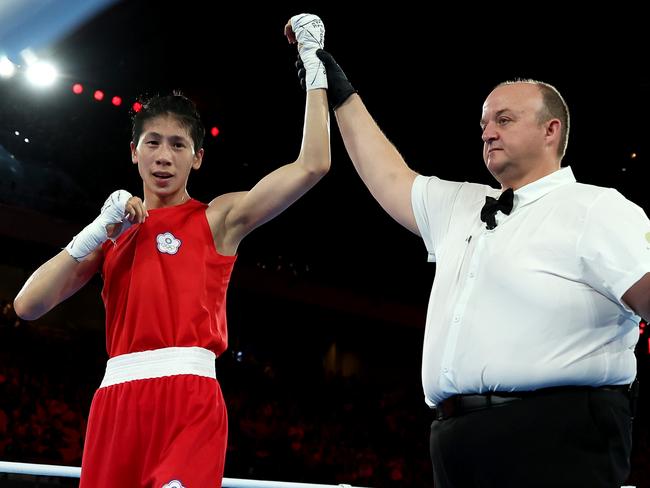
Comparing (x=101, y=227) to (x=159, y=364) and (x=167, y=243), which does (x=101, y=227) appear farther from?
(x=159, y=364)

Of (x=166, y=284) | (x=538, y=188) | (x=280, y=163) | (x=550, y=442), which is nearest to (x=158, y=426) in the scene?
(x=166, y=284)

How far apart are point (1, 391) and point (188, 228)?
6.33m

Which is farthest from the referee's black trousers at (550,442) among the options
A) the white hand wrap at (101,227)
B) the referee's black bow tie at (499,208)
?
the white hand wrap at (101,227)

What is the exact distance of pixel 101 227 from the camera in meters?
2.17

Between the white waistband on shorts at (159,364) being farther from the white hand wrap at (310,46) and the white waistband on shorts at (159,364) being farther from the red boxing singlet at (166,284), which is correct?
the white hand wrap at (310,46)

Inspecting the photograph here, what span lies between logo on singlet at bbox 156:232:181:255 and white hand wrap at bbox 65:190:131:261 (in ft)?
0.35

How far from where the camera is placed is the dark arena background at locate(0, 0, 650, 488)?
7.87 metres

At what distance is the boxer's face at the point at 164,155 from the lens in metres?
2.38

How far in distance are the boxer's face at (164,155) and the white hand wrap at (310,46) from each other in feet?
1.50

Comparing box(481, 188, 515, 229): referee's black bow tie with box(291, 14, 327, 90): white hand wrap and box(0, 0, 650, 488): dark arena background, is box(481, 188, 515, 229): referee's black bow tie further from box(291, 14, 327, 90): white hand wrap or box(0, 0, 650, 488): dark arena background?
box(0, 0, 650, 488): dark arena background

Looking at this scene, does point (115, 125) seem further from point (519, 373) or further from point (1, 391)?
point (519, 373)

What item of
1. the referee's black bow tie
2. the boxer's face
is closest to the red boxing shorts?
the boxer's face

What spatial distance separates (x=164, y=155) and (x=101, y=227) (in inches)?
13.7

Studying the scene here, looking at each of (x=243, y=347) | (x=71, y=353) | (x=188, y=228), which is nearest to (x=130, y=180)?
(x=71, y=353)
